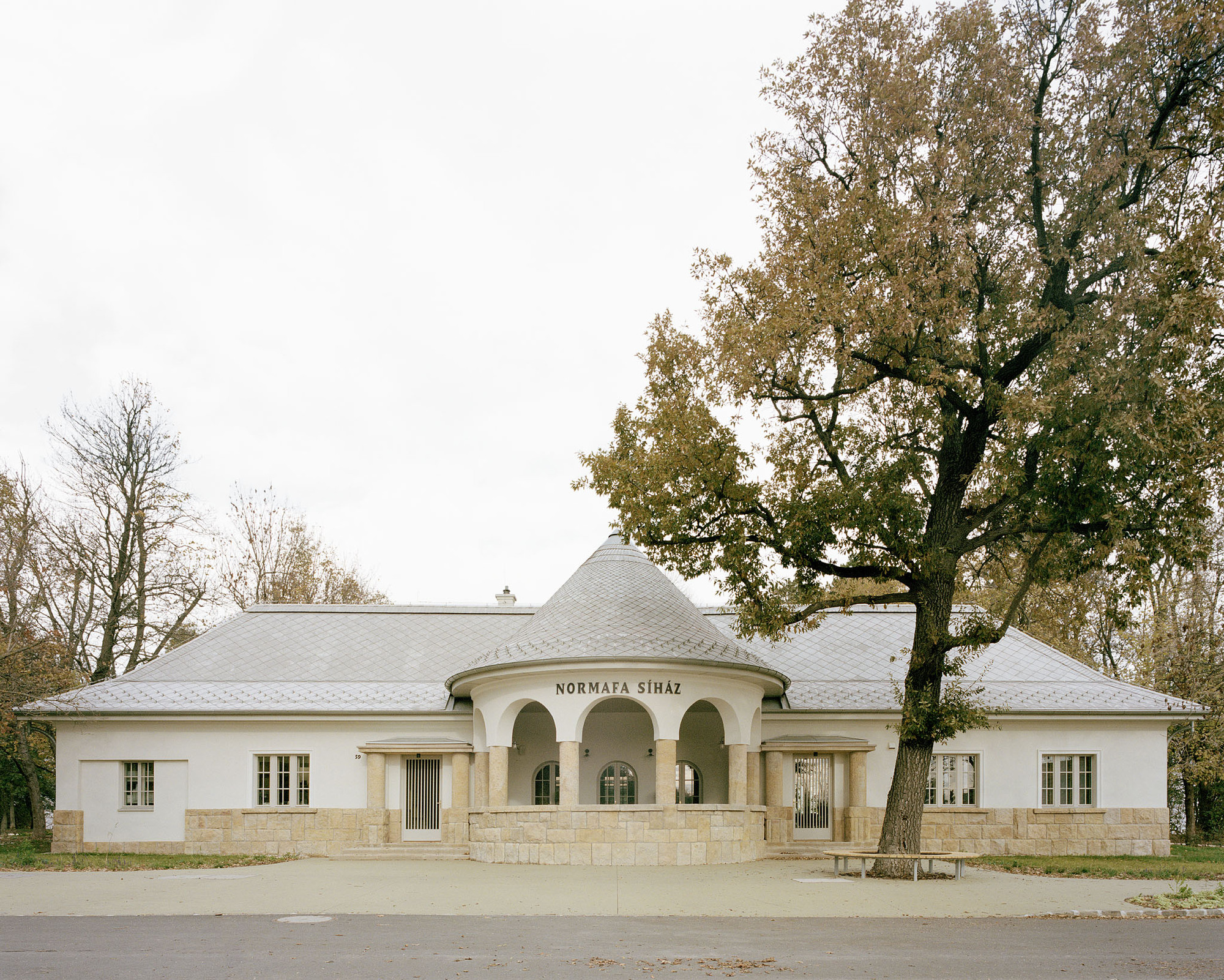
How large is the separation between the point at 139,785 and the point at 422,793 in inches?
256

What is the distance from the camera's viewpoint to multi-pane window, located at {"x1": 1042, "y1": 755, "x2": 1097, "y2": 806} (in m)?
23.9

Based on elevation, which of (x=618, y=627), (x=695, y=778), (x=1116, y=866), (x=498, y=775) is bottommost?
(x=1116, y=866)

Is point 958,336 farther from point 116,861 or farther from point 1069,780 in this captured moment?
point 116,861

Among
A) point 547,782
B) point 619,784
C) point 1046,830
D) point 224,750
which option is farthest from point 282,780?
point 1046,830

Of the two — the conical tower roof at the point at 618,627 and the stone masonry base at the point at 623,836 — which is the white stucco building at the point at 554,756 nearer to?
the conical tower roof at the point at 618,627

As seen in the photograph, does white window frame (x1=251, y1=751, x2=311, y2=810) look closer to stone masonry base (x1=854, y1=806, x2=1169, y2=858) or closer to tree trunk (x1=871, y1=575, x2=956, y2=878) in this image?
stone masonry base (x1=854, y1=806, x2=1169, y2=858)

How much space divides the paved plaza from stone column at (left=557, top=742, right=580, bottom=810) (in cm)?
127

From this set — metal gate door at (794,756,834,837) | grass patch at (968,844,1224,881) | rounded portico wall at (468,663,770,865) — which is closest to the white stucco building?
metal gate door at (794,756,834,837)

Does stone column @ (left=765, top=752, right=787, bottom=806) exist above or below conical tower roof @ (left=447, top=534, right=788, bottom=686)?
below

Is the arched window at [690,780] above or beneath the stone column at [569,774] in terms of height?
beneath

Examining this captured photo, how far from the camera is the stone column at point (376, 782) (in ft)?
76.5

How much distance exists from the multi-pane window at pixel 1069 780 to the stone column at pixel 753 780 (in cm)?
696

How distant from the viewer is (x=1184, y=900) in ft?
44.1

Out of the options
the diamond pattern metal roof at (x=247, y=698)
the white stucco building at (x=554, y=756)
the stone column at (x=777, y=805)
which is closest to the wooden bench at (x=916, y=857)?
the white stucco building at (x=554, y=756)
